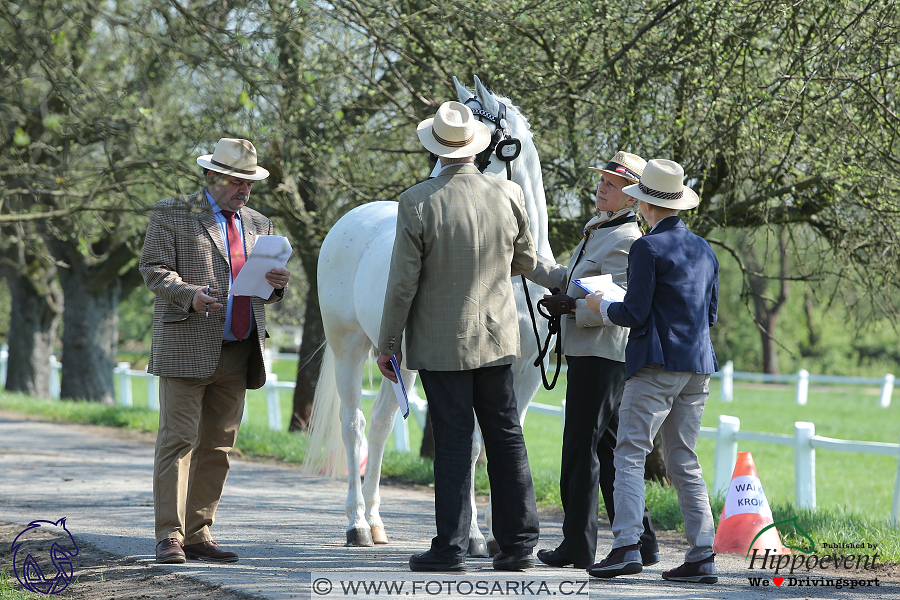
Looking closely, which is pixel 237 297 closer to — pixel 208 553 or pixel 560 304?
pixel 208 553

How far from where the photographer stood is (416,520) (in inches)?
233

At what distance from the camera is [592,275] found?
14.2ft

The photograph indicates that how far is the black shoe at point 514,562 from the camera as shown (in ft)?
12.7

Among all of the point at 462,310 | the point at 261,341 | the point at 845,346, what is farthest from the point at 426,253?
the point at 845,346

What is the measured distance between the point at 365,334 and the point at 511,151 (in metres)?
1.75

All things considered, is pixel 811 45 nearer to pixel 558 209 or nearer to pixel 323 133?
pixel 558 209

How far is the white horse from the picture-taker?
4613mm

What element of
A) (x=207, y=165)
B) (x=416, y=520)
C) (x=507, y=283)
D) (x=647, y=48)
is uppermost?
(x=647, y=48)

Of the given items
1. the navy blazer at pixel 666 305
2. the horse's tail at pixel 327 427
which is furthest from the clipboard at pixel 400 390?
the horse's tail at pixel 327 427

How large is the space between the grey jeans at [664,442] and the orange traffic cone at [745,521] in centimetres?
113

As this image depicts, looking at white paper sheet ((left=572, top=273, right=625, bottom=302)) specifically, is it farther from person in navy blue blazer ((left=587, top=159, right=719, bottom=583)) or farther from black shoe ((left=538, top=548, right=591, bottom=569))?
black shoe ((left=538, top=548, right=591, bottom=569))

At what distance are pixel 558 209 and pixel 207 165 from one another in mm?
3455

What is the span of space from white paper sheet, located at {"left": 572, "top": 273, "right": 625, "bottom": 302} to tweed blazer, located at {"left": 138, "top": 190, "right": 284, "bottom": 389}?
1.70 m

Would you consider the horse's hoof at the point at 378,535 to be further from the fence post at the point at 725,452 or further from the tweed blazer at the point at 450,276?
the fence post at the point at 725,452
